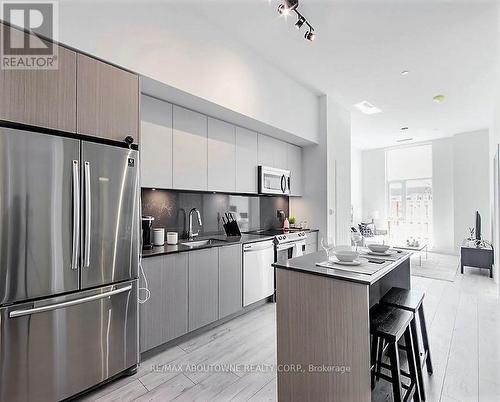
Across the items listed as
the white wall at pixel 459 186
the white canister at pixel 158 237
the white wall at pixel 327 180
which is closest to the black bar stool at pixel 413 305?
the white canister at pixel 158 237

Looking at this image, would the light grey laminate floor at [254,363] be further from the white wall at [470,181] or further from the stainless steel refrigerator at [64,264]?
the white wall at [470,181]

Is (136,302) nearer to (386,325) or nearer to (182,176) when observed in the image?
(182,176)

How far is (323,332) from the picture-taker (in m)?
1.61

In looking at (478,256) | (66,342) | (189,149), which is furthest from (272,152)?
(478,256)

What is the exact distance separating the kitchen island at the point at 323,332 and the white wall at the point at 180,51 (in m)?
1.96

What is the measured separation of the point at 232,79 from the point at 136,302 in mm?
2431

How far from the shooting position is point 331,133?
4.57 m

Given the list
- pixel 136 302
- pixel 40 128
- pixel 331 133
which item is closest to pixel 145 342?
pixel 136 302

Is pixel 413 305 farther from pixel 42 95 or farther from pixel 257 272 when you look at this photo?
pixel 42 95

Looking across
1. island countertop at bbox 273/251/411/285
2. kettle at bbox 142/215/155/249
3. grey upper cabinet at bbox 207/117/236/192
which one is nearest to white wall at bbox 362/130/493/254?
island countertop at bbox 273/251/411/285

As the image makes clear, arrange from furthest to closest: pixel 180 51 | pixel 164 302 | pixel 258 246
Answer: pixel 258 246
pixel 180 51
pixel 164 302

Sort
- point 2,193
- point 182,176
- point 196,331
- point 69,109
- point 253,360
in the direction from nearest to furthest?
point 2,193, point 69,109, point 253,360, point 196,331, point 182,176

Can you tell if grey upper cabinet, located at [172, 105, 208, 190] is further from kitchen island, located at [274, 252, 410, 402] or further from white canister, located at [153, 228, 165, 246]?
kitchen island, located at [274, 252, 410, 402]

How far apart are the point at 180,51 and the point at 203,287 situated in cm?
226
